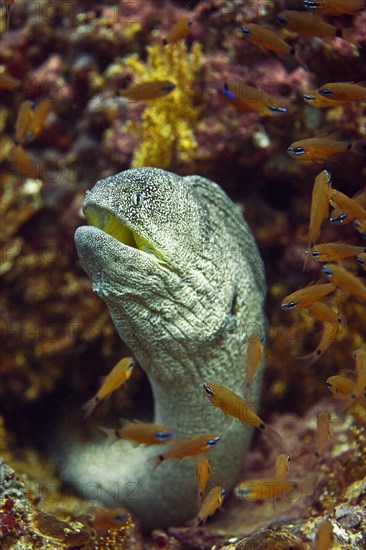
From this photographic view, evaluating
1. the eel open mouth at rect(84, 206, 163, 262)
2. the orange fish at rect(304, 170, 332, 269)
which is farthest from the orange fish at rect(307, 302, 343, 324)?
the eel open mouth at rect(84, 206, 163, 262)

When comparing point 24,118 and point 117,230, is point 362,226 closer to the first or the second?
point 117,230

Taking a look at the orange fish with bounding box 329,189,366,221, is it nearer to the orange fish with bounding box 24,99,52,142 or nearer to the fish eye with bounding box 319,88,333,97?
the fish eye with bounding box 319,88,333,97

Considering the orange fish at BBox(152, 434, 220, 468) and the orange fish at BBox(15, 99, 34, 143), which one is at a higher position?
the orange fish at BBox(15, 99, 34, 143)

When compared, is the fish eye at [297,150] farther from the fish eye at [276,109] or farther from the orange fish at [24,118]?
the orange fish at [24,118]

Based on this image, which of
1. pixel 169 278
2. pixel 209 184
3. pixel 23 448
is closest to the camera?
pixel 169 278

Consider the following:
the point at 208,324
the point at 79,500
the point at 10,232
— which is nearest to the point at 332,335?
the point at 208,324

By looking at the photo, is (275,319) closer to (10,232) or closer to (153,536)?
(153,536)
